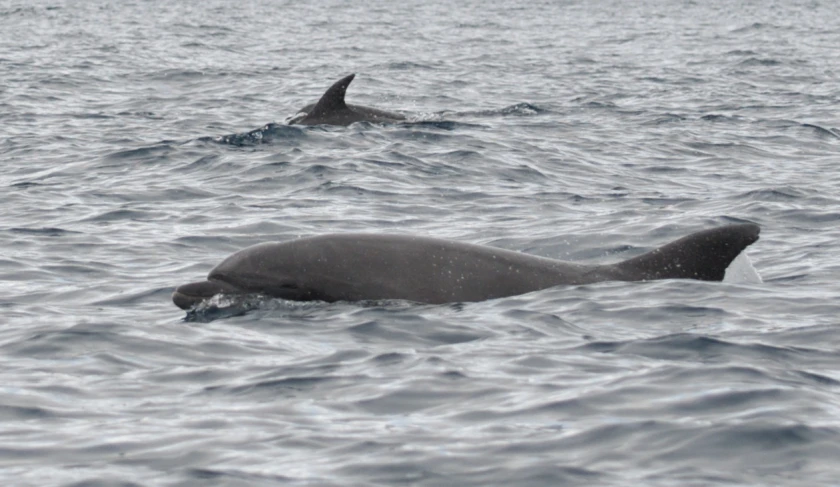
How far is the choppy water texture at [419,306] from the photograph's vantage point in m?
7.75

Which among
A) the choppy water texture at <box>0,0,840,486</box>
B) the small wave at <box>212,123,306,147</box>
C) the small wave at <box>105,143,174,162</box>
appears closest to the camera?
the choppy water texture at <box>0,0,840,486</box>

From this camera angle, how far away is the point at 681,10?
8338cm

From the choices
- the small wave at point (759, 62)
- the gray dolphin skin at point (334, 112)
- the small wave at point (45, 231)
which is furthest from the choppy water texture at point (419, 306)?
the small wave at point (759, 62)

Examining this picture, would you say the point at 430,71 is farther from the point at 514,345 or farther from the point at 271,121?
the point at 514,345

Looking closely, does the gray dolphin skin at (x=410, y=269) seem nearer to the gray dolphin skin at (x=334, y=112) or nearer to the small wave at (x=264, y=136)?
the small wave at (x=264, y=136)

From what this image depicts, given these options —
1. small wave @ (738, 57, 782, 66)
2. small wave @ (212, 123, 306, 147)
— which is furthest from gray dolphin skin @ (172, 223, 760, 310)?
small wave @ (738, 57, 782, 66)

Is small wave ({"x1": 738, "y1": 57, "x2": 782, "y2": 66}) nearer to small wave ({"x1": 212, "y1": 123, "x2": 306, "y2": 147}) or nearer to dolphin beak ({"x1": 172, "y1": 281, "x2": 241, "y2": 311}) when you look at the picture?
small wave ({"x1": 212, "y1": 123, "x2": 306, "y2": 147})

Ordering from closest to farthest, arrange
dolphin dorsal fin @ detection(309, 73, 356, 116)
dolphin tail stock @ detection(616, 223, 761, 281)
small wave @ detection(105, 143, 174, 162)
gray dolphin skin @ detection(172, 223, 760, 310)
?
gray dolphin skin @ detection(172, 223, 760, 310) → dolphin tail stock @ detection(616, 223, 761, 281) → small wave @ detection(105, 143, 174, 162) → dolphin dorsal fin @ detection(309, 73, 356, 116)

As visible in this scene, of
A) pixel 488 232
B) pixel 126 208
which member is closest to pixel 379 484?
pixel 488 232

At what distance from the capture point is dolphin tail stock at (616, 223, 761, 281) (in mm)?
11508

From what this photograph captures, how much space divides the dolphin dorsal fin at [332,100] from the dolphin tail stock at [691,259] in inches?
528

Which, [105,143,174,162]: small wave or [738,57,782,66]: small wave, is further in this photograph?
[738,57,782,66]: small wave

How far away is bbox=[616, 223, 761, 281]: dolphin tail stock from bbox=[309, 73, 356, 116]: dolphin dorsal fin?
44.0 feet

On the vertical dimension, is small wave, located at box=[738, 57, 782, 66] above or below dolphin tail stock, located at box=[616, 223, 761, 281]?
below
